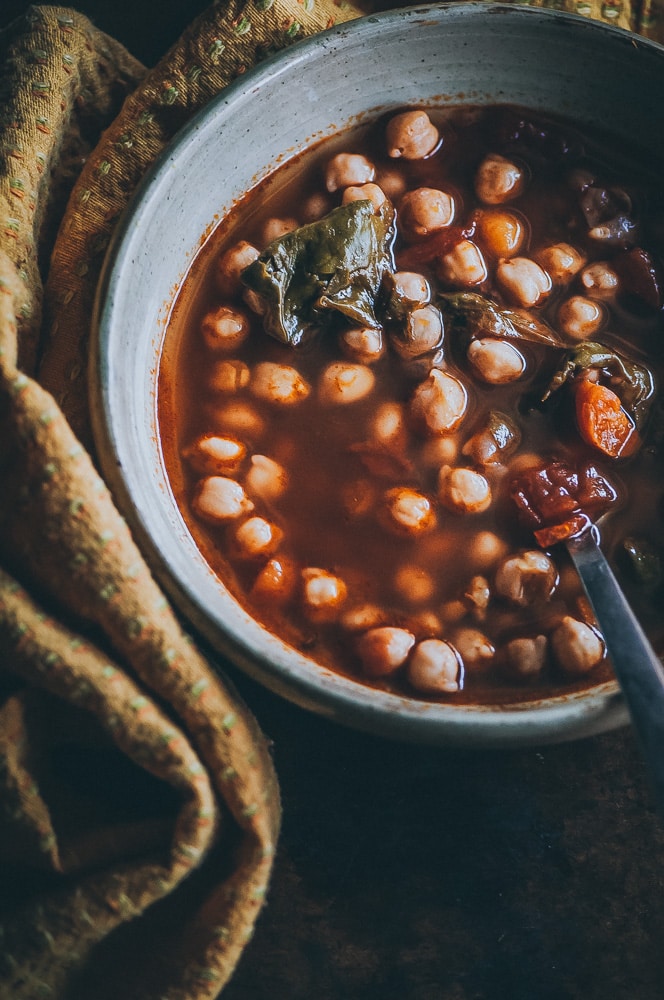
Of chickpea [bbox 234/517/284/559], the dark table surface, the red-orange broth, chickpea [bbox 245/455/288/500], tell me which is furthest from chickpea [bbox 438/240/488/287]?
the dark table surface

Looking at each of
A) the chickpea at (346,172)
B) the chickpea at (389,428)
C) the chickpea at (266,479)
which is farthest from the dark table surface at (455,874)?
the chickpea at (346,172)

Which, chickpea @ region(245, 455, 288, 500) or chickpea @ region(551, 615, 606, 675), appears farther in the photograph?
chickpea @ region(245, 455, 288, 500)

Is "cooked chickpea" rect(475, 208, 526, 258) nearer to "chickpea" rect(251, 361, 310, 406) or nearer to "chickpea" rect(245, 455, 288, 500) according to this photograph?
"chickpea" rect(251, 361, 310, 406)

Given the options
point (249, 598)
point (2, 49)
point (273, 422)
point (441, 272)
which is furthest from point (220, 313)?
point (2, 49)

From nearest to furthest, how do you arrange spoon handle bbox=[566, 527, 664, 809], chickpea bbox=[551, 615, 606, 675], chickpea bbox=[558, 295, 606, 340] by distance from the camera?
spoon handle bbox=[566, 527, 664, 809], chickpea bbox=[551, 615, 606, 675], chickpea bbox=[558, 295, 606, 340]

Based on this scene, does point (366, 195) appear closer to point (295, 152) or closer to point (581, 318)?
point (295, 152)
